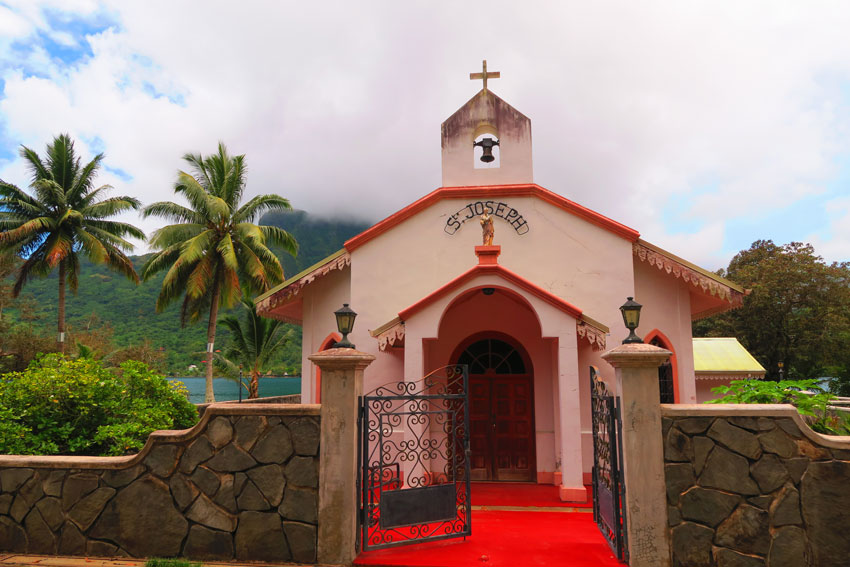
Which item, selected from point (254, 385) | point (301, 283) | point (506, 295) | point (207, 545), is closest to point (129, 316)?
point (254, 385)

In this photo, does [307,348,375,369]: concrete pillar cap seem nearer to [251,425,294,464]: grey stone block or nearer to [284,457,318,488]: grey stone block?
[251,425,294,464]: grey stone block

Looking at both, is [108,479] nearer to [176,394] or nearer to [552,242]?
[176,394]

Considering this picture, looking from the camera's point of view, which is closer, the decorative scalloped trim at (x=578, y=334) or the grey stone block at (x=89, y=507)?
the grey stone block at (x=89, y=507)

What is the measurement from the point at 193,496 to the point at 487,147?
9.43 metres

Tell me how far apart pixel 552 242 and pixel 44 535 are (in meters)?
9.77

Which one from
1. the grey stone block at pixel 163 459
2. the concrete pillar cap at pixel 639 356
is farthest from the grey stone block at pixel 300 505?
the concrete pillar cap at pixel 639 356

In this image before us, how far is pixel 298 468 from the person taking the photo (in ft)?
21.2

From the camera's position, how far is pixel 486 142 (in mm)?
12742

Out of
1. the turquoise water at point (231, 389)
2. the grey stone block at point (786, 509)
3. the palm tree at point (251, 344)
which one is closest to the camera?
the grey stone block at point (786, 509)

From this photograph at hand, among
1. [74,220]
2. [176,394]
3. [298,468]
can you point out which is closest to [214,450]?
[298,468]

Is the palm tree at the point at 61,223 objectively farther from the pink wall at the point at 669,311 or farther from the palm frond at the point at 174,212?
the pink wall at the point at 669,311

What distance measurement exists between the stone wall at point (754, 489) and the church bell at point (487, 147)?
8.10 m

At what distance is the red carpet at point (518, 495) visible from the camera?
363 inches

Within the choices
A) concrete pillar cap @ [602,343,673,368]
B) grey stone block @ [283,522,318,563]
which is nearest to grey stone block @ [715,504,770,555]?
concrete pillar cap @ [602,343,673,368]
